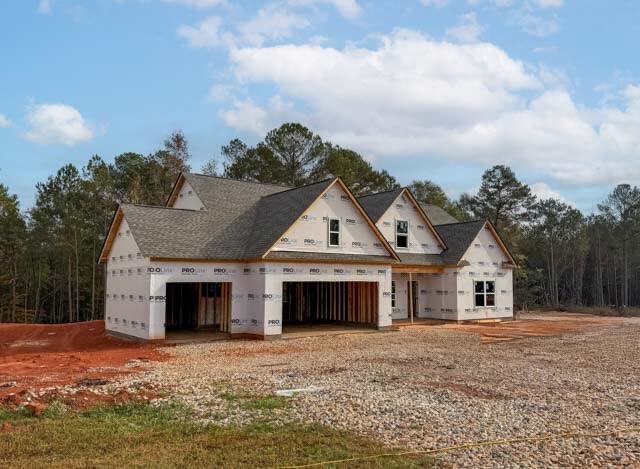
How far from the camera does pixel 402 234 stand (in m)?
28.2

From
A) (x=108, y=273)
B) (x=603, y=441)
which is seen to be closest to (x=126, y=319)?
(x=108, y=273)

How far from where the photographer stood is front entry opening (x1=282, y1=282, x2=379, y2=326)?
24.6m

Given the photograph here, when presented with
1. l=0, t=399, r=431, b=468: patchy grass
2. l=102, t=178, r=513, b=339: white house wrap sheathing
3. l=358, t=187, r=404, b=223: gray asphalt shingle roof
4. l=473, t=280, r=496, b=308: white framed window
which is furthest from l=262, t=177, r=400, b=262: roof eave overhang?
l=0, t=399, r=431, b=468: patchy grass

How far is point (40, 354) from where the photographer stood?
16.8 m

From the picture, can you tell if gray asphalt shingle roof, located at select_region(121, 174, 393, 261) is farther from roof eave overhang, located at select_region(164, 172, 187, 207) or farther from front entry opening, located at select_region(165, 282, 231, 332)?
front entry opening, located at select_region(165, 282, 231, 332)

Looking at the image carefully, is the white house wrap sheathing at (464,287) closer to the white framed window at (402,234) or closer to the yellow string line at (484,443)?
the white framed window at (402,234)

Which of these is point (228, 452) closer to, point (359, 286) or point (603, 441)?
point (603, 441)

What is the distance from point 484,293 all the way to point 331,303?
27.8 ft

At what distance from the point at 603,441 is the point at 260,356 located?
10.2 meters

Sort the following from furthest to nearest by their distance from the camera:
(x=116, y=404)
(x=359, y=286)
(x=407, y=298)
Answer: (x=407, y=298) → (x=359, y=286) → (x=116, y=404)

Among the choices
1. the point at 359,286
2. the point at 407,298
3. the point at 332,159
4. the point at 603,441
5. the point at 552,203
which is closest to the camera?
the point at 603,441

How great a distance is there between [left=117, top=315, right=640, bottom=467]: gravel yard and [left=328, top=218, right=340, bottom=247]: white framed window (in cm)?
533

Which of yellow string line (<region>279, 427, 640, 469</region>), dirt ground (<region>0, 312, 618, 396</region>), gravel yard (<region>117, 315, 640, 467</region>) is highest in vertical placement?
yellow string line (<region>279, 427, 640, 469</region>)

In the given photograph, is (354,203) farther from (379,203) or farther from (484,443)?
(484,443)
